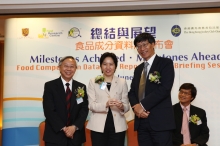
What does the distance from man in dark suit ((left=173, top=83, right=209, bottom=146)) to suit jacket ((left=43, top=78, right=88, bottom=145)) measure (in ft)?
4.01

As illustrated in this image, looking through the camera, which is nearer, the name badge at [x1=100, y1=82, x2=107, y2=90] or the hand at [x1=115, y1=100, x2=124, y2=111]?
the hand at [x1=115, y1=100, x2=124, y2=111]

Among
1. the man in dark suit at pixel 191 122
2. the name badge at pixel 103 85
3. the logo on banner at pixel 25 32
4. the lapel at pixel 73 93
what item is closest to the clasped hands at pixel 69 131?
the lapel at pixel 73 93

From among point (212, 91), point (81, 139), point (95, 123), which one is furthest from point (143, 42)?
point (212, 91)

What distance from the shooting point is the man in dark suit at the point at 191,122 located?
3946mm

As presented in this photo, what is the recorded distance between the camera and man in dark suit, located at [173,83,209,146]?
12.9 feet

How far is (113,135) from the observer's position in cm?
357

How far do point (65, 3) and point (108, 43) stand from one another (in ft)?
2.99

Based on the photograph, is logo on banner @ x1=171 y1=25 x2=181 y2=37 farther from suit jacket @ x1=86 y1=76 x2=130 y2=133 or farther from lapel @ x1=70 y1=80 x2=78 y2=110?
lapel @ x1=70 y1=80 x2=78 y2=110

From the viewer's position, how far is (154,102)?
3146 mm

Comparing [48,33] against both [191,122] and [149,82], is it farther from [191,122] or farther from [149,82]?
[191,122]

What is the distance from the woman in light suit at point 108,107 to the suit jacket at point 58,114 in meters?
0.15

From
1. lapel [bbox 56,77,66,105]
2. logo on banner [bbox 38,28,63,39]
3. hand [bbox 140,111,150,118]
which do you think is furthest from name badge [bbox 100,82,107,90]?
logo on banner [bbox 38,28,63,39]

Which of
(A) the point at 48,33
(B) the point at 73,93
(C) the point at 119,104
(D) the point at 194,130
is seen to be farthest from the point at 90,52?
(D) the point at 194,130

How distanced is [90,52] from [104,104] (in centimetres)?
161
